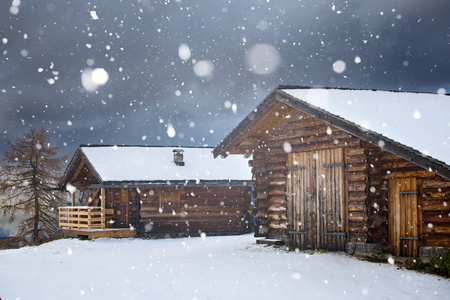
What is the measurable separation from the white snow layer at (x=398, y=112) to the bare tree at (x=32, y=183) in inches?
927

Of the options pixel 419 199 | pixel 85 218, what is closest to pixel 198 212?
pixel 85 218

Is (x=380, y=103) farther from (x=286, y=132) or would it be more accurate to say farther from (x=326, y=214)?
(x=326, y=214)

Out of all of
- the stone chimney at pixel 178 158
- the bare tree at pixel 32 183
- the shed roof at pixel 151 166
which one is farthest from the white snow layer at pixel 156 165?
the bare tree at pixel 32 183

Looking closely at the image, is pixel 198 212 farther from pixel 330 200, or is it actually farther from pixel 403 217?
pixel 403 217

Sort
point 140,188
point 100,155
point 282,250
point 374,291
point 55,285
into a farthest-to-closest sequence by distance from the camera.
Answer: point 100,155, point 140,188, point 282,250, point 55,285, point 374,291

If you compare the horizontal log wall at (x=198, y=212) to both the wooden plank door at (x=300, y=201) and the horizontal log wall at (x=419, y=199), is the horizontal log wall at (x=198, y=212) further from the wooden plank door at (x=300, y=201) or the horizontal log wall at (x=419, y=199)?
the horizontal log wall at (x=419, y=199)

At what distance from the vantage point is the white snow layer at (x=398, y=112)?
37.3ft

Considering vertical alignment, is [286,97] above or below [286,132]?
above

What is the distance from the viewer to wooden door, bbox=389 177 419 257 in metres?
12.2

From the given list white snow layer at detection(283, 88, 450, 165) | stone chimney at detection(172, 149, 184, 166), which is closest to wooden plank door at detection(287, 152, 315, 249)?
white snow layer at detection(283, 88, 450, 165)

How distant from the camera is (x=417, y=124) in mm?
12758

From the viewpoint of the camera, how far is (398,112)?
552 inches

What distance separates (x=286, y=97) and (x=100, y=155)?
15935 millimetres

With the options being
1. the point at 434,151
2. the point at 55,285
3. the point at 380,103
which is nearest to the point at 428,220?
the point at 434,151
